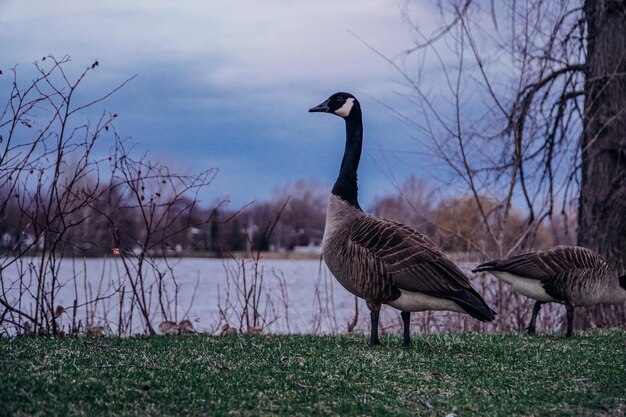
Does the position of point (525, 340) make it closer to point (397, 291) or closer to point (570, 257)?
point (570, 257)

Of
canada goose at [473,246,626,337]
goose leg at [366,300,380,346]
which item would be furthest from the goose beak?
canada goose at [473,246,626,337]

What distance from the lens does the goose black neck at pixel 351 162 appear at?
8.96 meters

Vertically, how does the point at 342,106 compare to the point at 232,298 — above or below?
above

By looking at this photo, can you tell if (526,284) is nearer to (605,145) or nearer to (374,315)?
(374,315)

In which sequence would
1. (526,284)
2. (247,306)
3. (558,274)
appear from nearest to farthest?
(558,274) < (526,284) < (247,306)

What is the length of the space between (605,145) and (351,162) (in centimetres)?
799

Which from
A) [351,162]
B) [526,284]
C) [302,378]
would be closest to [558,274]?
[526,284]

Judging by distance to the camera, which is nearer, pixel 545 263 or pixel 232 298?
pixel 545 263

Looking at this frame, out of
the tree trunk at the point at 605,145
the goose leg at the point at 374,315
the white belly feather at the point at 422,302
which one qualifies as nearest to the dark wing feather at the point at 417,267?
the white belly feather at the point at 422,302

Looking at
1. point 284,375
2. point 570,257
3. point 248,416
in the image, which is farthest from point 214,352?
point 570,257

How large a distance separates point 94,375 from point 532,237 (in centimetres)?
1108

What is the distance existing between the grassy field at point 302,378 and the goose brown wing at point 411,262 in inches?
30.9

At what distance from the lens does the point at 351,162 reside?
912 centimetres

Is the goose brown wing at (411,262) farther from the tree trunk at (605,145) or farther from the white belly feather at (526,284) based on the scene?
the tree trunk at (605,145)
